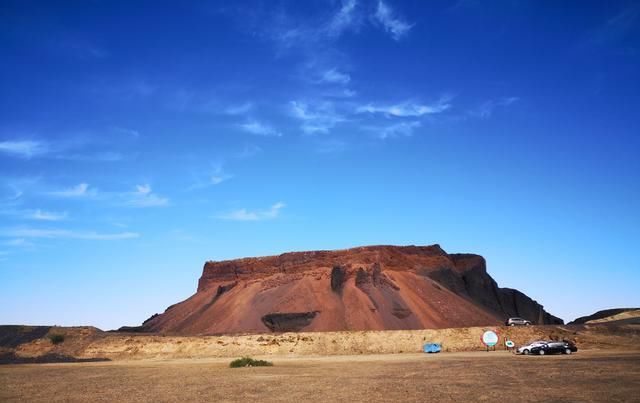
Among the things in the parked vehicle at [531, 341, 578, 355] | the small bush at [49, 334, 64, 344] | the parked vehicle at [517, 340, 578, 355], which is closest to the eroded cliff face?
the small bush at [49, 334, 64, 344]

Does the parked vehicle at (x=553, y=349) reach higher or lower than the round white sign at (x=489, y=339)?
lower

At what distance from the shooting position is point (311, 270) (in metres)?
79.6

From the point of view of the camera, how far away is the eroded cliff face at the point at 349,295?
217 ft

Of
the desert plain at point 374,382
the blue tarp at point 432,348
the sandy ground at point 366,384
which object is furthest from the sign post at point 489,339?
the sandy ground at point 366,384

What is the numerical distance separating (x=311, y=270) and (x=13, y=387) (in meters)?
54.9

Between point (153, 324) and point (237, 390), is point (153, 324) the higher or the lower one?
the higher one

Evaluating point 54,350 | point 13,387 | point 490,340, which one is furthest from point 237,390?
point 54,350

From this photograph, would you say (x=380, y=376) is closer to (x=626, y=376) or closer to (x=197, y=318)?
(x=626, y=376)

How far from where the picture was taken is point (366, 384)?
23.5m

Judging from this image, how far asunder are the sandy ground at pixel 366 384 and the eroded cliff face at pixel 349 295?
3324 cm

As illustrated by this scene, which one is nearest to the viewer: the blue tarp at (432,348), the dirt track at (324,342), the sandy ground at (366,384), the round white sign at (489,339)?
the sandy ground at (366,384)

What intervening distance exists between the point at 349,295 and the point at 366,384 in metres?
45.9

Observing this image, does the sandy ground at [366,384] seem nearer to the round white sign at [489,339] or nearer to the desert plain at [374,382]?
the desert plain at [374,382]

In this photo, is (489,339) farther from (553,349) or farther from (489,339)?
(553,349)
